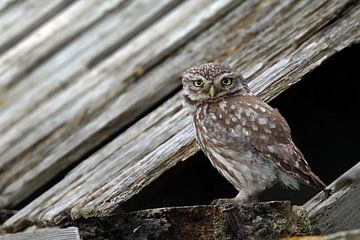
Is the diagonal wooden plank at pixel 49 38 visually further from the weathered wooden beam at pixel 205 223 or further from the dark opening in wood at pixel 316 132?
the weathered wooden beam at pixel 205 223

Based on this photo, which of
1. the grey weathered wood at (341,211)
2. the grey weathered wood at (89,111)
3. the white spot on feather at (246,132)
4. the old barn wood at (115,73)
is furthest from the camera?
the grey weathered wood at (89,111)

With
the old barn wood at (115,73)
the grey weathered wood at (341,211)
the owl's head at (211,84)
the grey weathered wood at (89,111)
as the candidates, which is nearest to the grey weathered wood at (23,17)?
the old barn wood at (115,73)

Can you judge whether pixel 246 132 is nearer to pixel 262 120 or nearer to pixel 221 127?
pixel 262 120

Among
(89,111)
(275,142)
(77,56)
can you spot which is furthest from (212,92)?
(77,56)

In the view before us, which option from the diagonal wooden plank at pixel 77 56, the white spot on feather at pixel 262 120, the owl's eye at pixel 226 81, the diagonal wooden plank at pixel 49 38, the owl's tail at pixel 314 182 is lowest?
the owl's tail at pixel 314 182

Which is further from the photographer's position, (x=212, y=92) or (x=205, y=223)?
(x=212, y=92)

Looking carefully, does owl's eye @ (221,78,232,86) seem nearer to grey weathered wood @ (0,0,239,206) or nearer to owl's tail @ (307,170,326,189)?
grey weathered wood @ (0,0,239,206)

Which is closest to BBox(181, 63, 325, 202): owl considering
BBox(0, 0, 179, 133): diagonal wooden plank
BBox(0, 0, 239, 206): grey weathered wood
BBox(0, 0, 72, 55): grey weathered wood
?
BBox(0, 0, 239, 206): grey weathered wood
